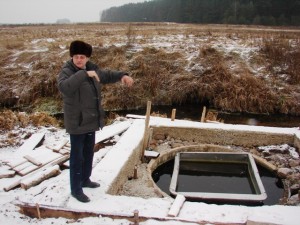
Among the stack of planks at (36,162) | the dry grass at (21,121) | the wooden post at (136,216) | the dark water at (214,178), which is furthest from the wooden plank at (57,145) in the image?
the wooden post at (136,216)

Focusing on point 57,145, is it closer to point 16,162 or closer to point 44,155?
point 44,155

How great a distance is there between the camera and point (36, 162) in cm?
509

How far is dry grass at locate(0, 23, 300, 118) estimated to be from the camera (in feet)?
43.8

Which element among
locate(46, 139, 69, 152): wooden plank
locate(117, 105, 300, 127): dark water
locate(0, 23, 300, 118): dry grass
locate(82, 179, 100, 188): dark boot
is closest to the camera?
locate(82, 179, 100, 188): dark boot

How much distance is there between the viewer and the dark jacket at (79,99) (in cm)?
343

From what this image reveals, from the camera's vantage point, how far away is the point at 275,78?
48.4 ft

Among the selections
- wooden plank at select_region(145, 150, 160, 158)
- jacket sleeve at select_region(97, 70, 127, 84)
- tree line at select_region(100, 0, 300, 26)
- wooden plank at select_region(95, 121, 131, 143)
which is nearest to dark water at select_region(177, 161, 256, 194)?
wooden plank at select_region(145, 150, 160, 158)

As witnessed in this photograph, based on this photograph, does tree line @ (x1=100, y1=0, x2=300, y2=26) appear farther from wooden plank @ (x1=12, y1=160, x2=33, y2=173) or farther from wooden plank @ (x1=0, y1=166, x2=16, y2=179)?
wooden plank @ (x1=0, y1=166, x2=16, y2=179)

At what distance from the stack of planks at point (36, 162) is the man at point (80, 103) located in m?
0.88

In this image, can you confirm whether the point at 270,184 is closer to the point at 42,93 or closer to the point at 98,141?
the point at 98,141

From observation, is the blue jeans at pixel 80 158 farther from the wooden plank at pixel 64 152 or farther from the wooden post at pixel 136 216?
the wooden plank at pixel 64 152

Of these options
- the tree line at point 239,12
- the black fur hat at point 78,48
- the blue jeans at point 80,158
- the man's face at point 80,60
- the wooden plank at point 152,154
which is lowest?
the wooden plank at point 152,154

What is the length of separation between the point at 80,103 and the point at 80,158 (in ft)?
2.17

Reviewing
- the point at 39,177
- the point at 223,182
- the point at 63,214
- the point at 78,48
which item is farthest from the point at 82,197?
the point at 223,182
